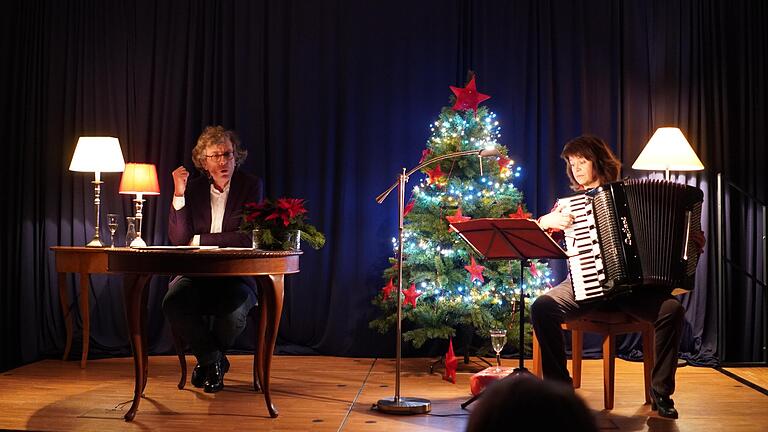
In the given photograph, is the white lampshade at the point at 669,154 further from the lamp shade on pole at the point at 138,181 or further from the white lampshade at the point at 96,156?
the white lampshade at the point at 96,156

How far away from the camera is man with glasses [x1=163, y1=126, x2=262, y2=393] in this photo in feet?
14.6

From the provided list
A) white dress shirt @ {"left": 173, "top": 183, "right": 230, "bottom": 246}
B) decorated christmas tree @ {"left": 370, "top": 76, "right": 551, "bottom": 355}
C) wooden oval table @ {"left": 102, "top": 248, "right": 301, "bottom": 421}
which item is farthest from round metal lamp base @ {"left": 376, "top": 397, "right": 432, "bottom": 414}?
white dress shirt @ {"left": 173, "top": 183, "right": 230, "bottom": 246}

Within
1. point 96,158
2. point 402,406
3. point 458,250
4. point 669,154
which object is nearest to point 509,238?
point 402,406

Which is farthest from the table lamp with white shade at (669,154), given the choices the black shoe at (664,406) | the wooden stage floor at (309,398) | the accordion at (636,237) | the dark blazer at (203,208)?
the dark blazer at (203,208)

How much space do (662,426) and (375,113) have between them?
3.01 metres

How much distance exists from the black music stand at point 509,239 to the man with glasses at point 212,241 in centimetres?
118

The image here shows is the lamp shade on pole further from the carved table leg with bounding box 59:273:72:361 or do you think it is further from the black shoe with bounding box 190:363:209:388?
the black shoe with bounding box 190:363:209:388

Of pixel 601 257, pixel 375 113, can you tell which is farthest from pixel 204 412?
pixel 375 113

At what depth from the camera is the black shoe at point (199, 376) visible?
457 centimetres

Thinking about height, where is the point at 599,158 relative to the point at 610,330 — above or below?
above

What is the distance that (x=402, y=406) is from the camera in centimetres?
415

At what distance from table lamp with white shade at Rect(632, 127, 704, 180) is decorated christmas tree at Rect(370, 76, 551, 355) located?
84 cm

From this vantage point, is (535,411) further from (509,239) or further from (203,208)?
(203,208)

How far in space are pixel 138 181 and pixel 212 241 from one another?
3.51ft
